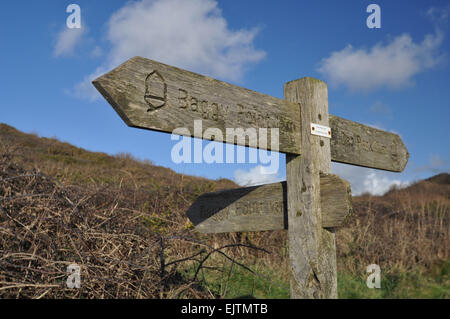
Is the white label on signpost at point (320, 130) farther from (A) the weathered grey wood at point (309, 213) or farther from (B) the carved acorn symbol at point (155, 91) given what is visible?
(B) the carved acorn symbol at point (155, 91)

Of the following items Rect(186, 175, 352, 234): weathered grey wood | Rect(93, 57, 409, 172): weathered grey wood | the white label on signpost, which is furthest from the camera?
the white label on signpost

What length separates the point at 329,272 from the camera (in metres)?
2.59

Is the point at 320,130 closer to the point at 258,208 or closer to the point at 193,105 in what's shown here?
the point at 258,208

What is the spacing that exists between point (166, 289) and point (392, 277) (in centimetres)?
441

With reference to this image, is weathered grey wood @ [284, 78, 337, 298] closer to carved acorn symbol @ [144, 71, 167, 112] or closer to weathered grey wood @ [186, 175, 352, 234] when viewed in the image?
weathered grey wood @ [186, 175, 352, 234]

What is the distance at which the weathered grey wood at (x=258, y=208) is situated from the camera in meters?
2.51

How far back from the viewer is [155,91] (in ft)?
6.39

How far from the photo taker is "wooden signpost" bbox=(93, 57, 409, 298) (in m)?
1.91

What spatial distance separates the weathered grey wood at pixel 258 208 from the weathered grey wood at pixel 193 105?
33 centimetres

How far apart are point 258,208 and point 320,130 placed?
2.23 feet
